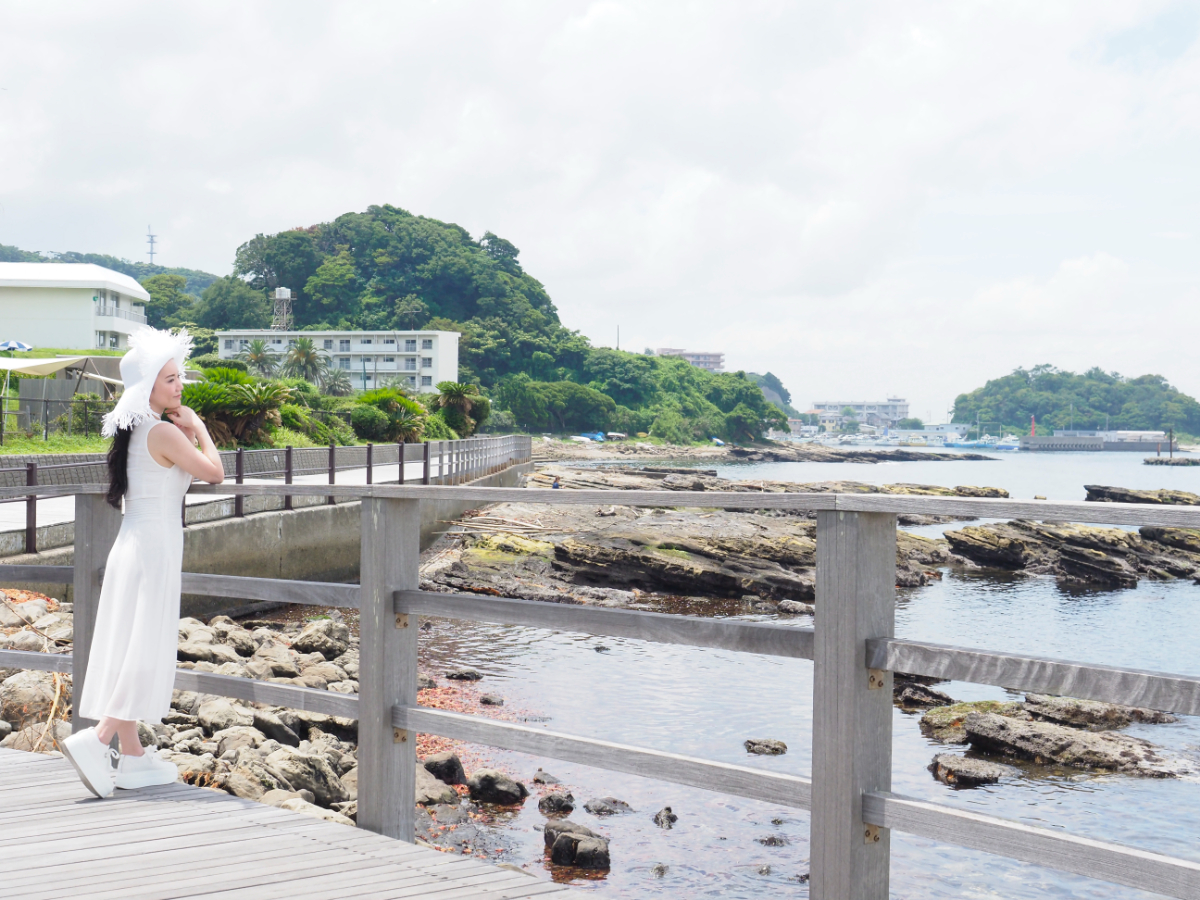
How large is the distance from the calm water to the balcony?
185ft

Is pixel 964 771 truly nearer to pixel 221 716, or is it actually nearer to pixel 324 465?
pixel 221 716

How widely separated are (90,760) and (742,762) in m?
7.00

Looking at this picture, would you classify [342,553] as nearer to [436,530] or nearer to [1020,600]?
[436,530]

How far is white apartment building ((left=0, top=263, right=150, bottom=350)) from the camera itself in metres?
62.5

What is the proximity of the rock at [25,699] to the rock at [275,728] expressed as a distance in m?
1.34

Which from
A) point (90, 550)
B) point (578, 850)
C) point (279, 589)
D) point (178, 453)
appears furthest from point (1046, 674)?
point (578, 850)

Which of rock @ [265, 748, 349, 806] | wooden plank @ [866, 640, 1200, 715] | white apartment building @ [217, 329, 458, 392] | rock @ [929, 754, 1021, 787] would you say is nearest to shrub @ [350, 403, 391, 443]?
rock @ [929, 754, 1021, 787]

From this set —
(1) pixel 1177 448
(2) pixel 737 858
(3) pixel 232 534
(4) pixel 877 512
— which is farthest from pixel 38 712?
(1) pixel 1177 448

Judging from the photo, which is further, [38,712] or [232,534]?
[232,534]

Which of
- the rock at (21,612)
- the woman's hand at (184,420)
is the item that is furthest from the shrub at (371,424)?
the woman's hand at (184,420)

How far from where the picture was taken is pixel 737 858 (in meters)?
7.14

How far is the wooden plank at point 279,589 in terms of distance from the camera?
11.3ft

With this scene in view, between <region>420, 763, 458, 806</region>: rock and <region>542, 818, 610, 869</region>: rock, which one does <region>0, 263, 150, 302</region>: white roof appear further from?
<region>542, 818, 610, 869</region>: rock

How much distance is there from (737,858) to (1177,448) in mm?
214593
